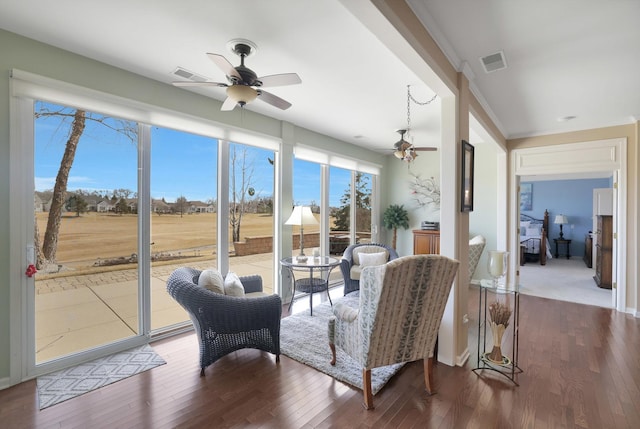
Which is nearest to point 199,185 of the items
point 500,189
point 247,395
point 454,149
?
point 247,395

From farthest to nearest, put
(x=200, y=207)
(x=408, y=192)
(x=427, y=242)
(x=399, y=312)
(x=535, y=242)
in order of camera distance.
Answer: (x=535, y=242) < (x=408, y=192) < (x=427, y=242) < (x=200, y=207) < (x=399, y=312)

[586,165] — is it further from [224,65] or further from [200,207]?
[200,207]

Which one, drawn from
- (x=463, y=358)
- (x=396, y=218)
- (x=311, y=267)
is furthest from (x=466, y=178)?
(x=396, y=218)

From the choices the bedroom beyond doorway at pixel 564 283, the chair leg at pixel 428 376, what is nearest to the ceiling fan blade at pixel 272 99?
the chair leg at pixel 428 376

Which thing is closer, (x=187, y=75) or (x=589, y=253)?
(x=187, y=75)

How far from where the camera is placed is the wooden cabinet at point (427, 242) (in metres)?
5.63

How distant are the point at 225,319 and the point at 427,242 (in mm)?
4342

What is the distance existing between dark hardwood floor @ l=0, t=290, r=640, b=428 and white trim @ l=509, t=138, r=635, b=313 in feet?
6.39

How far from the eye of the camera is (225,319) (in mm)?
2520

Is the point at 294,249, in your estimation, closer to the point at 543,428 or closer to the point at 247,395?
the point at 247,395

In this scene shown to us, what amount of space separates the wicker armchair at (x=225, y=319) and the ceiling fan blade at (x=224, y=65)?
170cm

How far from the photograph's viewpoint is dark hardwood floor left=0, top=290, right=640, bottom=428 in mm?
1969

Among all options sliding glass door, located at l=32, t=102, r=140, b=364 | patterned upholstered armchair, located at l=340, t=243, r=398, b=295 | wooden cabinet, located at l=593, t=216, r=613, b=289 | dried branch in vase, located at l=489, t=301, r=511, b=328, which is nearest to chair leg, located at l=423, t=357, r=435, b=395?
dried branch in vase, located at l=489, t=301, r=511, b=328

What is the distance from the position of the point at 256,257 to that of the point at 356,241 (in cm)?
260
